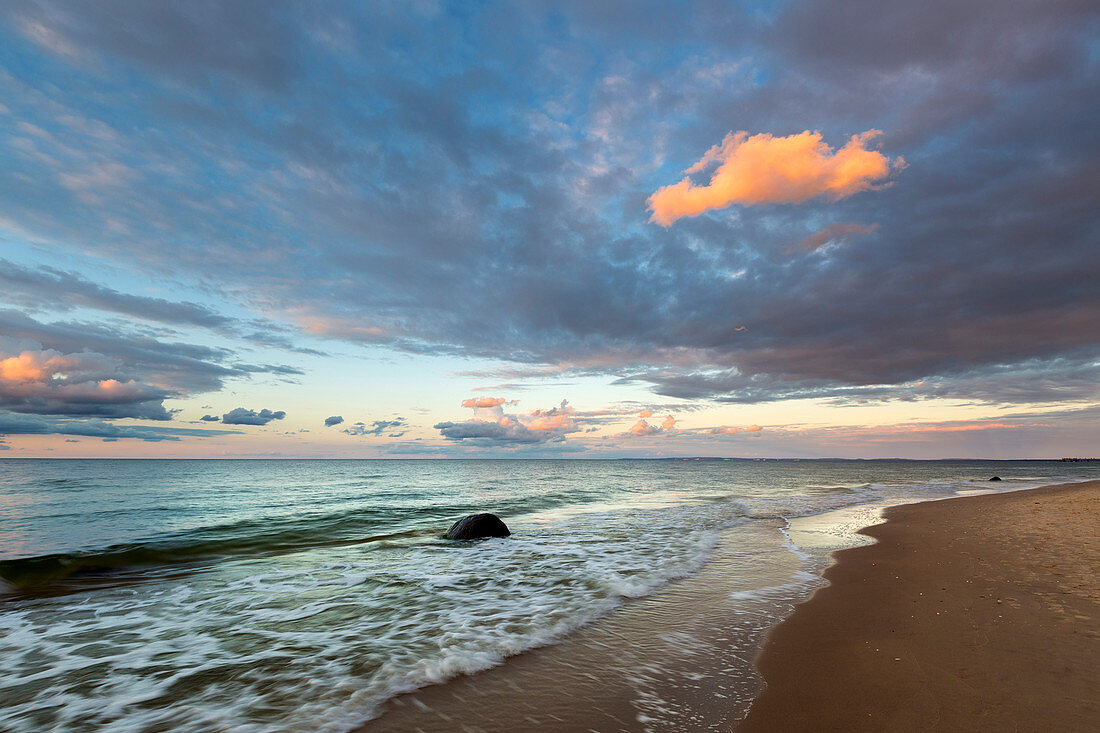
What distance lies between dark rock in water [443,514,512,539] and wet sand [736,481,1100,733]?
10067mm

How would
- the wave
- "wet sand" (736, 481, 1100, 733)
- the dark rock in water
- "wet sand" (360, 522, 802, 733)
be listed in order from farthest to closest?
1. the dark rock in water
2. the wave
3. "wet sand" (360, 522, 802, 733)
4. "wet sand" (736, 481, 1100, 733)

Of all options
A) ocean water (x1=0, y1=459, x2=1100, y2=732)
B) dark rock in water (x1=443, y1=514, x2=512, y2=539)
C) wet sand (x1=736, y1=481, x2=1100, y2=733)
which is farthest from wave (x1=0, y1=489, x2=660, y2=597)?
wet sand (x1=736, y1=481, x2=1100, y2=733)

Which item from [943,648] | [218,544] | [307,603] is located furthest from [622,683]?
[218,544]

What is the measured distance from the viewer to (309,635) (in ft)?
22.2

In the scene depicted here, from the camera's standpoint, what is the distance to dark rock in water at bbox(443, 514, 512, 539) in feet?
51.9

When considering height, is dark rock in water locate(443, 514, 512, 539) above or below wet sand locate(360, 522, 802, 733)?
Answer: below

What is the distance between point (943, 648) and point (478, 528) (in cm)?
1280

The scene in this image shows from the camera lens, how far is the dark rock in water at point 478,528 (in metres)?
15.8

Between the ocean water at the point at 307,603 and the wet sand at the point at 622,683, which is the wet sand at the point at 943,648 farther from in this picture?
the ocean water at the point at 307,603

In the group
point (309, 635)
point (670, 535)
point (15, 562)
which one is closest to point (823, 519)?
point (670, 535)

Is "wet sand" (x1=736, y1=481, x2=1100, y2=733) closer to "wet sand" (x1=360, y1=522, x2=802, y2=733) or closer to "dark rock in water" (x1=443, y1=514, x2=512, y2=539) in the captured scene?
"wet sand" (x1=360, y1=522, x2=802, y2=733)

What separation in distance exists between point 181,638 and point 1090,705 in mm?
10497

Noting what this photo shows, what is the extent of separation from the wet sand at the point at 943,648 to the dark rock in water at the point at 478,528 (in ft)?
33.0

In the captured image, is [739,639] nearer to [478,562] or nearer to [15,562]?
[478,562]
